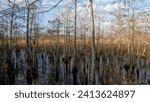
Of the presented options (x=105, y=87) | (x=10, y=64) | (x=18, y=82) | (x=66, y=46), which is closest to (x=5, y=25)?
(x=66, y=46)

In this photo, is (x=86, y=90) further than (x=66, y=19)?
No

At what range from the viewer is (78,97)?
5395 millimetres

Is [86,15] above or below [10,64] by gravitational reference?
above

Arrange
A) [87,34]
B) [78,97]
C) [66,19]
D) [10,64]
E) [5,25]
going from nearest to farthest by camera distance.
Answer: [78,97] < [10,64] < [5,25] < [66,19] < [87,34]

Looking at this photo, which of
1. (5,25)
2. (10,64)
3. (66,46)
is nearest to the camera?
(10,64)

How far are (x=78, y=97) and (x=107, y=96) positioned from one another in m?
0.48

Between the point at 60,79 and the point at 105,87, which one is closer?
the point at 105,87

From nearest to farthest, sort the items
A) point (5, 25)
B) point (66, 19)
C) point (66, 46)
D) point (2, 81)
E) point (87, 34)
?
point (2, 81), point (5, 25), point (66, 46), point (66, 19), point (87, 34)

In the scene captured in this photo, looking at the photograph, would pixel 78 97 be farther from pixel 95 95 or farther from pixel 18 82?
pixel 18 82

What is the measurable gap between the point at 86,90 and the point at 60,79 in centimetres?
940

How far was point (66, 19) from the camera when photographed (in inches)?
1111

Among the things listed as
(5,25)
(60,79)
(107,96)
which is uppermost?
(5,25)

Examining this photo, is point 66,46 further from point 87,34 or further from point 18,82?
point 18,82

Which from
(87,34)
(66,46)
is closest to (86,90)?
(66,46)
